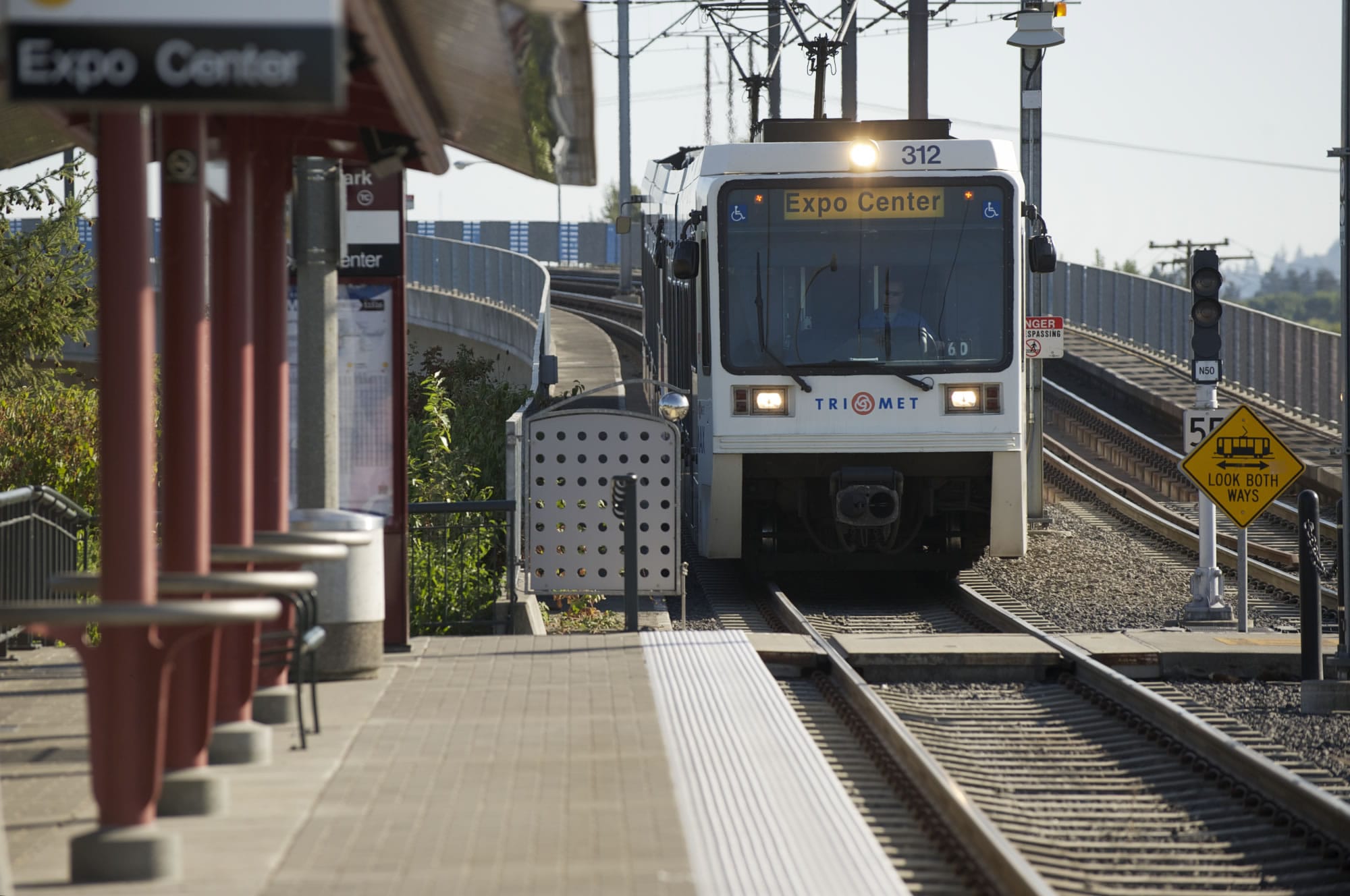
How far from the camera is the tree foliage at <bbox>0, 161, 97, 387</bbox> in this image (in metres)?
19.8

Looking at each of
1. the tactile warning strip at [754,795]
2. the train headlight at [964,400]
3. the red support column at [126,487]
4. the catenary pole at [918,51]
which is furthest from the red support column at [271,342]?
the catenary pole at [918,51]

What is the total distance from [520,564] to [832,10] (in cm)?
1264

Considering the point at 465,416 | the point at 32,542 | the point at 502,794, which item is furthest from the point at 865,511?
the point at 465,416

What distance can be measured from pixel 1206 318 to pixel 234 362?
34.7ft

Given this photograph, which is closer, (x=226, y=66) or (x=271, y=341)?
(x=226, y=66)

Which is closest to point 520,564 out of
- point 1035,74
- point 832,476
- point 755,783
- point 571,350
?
point 832,476

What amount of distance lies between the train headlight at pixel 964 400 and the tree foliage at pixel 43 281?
396 inches

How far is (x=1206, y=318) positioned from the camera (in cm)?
1523

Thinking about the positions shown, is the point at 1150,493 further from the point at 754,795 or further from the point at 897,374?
the point at 754,795

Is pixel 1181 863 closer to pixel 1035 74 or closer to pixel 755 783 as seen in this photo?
pixel 755 783

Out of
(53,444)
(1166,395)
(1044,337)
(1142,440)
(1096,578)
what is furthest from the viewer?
(1166,395)

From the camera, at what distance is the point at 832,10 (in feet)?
77.6

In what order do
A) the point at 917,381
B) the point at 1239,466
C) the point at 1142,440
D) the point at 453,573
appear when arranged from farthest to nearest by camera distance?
the point at 1142,440 < the point at 917,381 < the point at 1239,466 < the point at 453,573

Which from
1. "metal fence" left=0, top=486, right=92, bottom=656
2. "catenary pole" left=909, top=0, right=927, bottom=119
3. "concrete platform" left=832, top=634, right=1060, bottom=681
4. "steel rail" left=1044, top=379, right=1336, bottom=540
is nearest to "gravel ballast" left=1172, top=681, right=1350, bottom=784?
"concrete platform" left=832, top=634, right=1060, bottom=681
